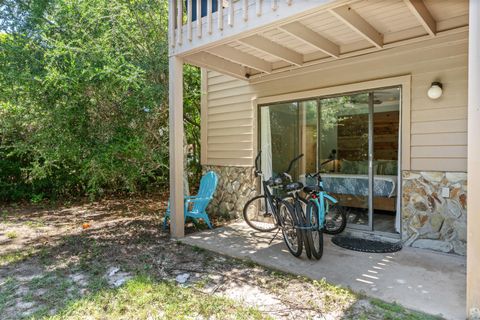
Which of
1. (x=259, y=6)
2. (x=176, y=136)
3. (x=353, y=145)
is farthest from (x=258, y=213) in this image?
(x=259, y=6)

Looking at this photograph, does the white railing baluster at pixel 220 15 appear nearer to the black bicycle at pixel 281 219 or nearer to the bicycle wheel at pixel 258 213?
the black bicycle at pixel 281 219

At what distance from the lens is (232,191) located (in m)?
5.68

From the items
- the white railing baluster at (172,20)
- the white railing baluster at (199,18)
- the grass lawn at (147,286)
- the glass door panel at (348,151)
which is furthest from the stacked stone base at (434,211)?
the white railing baluster at (172,20)

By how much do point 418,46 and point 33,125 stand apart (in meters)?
5.81

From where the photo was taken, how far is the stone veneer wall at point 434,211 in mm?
3479

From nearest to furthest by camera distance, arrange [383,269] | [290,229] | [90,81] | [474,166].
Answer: [474,166]
[383,269]
[290,229]
[90,81]

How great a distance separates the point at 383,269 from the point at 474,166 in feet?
4.94

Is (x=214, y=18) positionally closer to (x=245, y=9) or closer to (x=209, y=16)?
(x=209, y=16)

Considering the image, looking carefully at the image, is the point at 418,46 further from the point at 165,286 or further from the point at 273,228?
the point at 165,286

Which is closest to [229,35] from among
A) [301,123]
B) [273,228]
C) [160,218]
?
[301,123]

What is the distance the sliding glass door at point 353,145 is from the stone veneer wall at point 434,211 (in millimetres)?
321

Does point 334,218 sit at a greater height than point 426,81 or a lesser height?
lesser

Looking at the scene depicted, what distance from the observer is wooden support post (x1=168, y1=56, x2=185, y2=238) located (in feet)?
13.6

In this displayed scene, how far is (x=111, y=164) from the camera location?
4.46 meters
